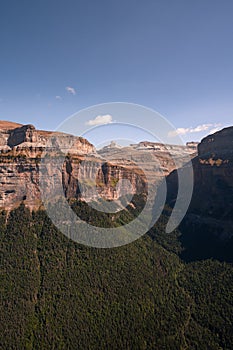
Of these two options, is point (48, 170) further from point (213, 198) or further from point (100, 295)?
point (213, 198)

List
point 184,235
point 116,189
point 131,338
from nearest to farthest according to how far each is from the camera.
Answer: point 131,338 → point 184,235 → point 116,189

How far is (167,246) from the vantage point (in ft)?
240

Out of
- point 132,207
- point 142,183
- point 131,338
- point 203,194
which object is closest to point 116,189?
point 132,207

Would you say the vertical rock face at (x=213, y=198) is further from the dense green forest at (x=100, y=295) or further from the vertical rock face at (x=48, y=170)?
the vertical rock face at (x=48, y=170)

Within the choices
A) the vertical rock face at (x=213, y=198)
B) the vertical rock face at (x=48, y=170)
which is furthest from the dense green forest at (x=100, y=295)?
the vertical rock face at (x=213, y=198)

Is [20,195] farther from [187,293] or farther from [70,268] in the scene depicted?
[187,293]

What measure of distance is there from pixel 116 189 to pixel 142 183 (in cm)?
2417

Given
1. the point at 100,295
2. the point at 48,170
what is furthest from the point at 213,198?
the point at 48,170

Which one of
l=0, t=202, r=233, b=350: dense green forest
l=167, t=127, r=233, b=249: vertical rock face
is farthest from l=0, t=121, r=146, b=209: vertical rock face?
l=167, t=127, r=233, b=249: vertical rock face

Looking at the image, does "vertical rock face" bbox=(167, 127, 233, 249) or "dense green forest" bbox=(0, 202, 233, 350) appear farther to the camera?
"vertical rock face" bbox=(167, 127, 233, 249)

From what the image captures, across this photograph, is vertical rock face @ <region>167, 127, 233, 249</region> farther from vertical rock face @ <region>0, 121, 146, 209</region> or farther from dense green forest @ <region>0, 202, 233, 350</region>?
vertical rock face @ <region>0, 121, 146, 209</region>

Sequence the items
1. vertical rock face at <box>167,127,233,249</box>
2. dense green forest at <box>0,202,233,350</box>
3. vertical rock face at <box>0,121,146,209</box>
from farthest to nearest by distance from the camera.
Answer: vertical rock face at <box>167,127,233,249</box>
vertical rock face at <box>0,121,146,209</box>
dense green forest at <box>0,202,233,350</box>

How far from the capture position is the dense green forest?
42125mm

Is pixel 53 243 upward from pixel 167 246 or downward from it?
upward
